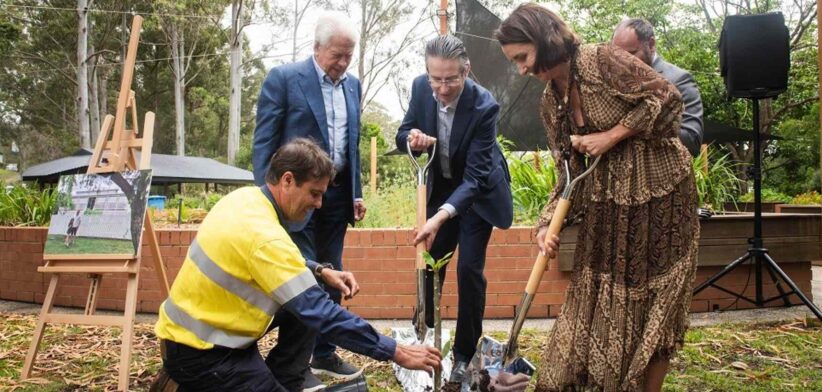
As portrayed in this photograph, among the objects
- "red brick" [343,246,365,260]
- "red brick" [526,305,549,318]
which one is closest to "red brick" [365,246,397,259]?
"red brick" [343,246,365,260]

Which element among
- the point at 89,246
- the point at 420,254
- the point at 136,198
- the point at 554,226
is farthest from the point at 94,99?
the point at 554,226

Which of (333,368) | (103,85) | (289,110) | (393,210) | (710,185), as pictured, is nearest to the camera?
(289,110)

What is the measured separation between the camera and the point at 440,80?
2.85m

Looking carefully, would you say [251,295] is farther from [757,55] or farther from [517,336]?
[757,55]

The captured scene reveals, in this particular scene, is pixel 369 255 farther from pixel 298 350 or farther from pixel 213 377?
pixel 213 377

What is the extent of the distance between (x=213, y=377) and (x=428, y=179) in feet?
4.91

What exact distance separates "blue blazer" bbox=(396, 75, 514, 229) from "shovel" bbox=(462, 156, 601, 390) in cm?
43

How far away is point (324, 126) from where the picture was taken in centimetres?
319

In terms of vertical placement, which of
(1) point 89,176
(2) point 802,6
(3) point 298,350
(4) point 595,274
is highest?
(2) point 802,6

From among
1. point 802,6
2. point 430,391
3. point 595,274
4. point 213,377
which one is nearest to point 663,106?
point 595,274

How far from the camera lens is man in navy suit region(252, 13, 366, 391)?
308 cm

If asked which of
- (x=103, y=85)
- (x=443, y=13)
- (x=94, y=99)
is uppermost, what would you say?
(x=103, y=85)

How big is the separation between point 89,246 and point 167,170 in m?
13.2

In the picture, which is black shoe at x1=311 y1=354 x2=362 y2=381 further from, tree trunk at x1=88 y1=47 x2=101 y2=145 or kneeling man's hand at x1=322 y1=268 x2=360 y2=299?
tree trunk at x1=88 y1=47 x2=101 y2=145
